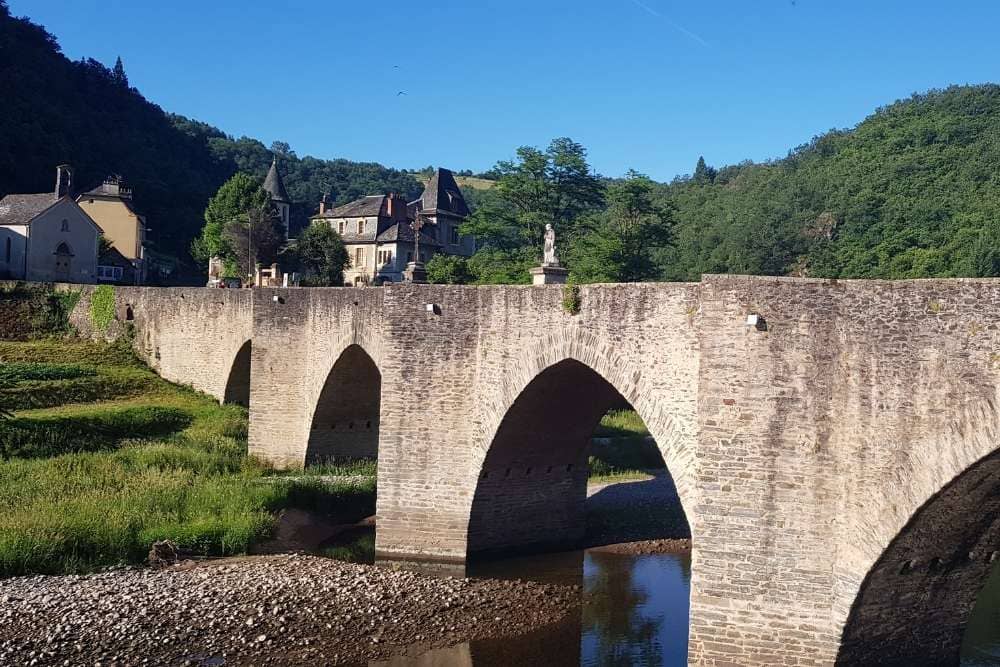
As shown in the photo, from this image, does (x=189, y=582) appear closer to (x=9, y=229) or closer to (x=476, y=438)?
(x=476, y=438)

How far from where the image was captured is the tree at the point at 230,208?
51.8 metres

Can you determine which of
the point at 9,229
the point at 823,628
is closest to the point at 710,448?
the point at 823,628

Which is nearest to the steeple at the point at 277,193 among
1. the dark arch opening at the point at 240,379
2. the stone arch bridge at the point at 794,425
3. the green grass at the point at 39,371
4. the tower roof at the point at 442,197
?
the tower roof at the point at 442,197

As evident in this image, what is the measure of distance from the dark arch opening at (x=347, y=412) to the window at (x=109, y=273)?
105 ft

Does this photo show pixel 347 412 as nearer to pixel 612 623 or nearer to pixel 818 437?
pixel 612 623

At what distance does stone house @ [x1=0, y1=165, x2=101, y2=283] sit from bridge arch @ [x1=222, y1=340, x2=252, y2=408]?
19861 mm

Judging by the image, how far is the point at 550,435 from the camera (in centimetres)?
1862

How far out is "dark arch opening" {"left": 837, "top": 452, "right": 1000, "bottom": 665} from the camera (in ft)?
34.9

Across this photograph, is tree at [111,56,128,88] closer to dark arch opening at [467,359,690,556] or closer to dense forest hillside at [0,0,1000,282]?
dense forest hillside at [0,0,1000,282]

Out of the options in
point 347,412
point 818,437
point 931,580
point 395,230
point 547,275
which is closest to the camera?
point 818,437

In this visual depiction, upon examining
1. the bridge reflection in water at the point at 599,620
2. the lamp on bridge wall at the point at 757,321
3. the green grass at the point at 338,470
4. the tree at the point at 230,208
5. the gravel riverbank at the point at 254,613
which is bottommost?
the bridge reflection in water at the point at 599,620

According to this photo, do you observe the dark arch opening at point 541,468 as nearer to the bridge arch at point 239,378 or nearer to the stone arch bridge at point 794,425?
the stone arch bridge at point 794,425

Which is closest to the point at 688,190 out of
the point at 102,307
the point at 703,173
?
the point at 703,173

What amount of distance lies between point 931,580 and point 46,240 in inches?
1724
